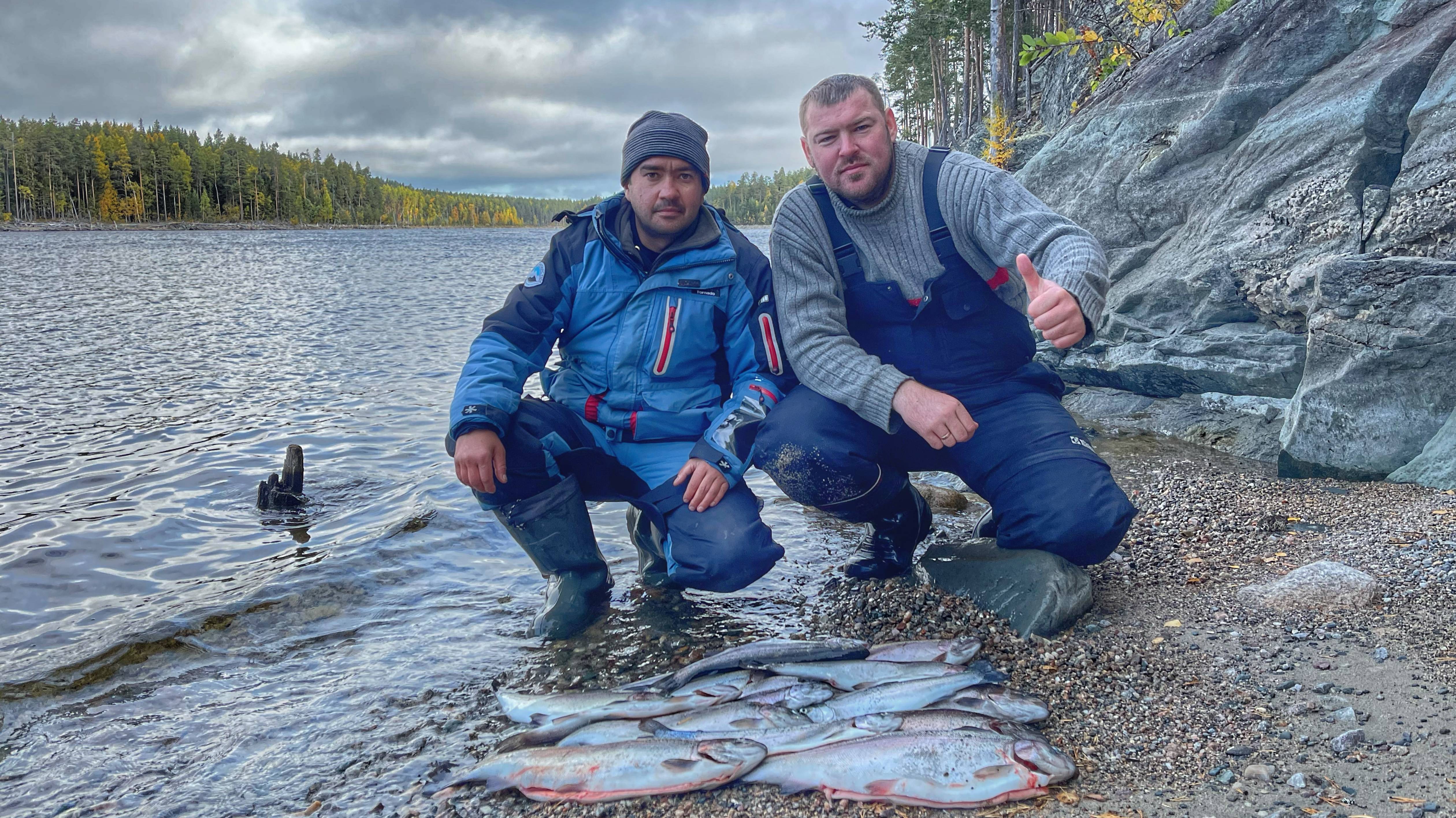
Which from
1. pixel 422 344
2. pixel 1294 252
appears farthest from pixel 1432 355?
pixel 422 344

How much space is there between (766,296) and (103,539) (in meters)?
5.65

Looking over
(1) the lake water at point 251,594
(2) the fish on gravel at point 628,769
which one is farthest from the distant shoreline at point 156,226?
(2) the fish on gravel at point 628,769

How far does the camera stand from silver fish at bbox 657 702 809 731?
3.05 meters

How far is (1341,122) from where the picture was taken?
21.7 feet

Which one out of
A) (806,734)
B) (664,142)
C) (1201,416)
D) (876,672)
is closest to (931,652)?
(876,672)

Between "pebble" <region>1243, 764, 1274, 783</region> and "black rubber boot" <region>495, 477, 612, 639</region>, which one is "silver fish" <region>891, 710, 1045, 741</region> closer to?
"pebble" <region>1243, 764, 1274, 783</region>

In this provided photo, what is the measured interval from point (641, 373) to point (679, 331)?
0.98ft

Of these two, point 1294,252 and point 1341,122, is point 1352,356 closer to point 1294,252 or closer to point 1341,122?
point 1294,252

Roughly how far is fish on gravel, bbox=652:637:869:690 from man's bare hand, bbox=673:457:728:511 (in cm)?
79

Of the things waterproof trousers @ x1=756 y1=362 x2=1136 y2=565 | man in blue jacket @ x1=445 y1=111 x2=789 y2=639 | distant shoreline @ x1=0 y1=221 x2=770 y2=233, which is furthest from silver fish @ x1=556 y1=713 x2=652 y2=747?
distant shoreline @ x1=0 y1=221 x2=770 y2=233

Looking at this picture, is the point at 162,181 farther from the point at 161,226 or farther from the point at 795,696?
the point at 795,696

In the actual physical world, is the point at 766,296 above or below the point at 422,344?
above

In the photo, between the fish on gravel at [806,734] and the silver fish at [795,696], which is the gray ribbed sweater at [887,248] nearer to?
the silver fish at [795,696]

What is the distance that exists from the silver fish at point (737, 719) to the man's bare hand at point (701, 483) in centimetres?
113
